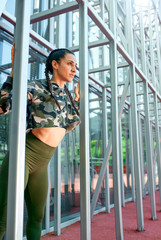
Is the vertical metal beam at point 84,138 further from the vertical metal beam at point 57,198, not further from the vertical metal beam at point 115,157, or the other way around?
the vertical metal beam at point 57,198

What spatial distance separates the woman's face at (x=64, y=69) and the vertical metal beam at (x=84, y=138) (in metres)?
0.22

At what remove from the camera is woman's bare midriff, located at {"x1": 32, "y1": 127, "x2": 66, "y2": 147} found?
1594mm

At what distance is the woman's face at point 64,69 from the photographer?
1814mm

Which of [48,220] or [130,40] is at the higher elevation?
[130,40]

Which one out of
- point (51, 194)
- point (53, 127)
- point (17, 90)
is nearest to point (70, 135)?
point (51, 194)

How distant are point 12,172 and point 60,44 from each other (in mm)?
2526

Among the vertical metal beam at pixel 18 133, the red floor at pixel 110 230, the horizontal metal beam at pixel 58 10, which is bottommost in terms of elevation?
the red floor at pixel 110 230

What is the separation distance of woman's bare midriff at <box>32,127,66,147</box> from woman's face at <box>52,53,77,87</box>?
0.38 meters

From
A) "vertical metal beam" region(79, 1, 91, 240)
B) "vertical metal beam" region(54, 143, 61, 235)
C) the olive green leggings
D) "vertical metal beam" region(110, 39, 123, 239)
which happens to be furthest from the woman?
"vertical metal beam" region(54, 143, 61, 235)

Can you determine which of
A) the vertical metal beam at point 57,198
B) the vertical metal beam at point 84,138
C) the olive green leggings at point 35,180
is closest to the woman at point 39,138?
the olive green leggings at point 35,180

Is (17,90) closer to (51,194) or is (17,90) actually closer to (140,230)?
(51,194)

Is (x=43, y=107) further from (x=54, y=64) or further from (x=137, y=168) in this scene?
(x=137, y=168)

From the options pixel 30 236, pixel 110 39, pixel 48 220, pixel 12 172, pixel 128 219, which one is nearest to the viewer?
pixel 12 172

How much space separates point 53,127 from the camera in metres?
1.63
